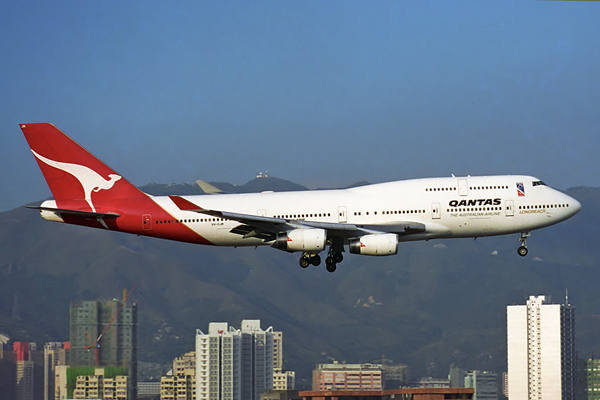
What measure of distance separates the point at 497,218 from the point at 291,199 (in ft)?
44.1

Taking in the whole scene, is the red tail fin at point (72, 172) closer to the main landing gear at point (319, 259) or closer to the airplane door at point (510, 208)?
the main landing gear at point (319, 259)

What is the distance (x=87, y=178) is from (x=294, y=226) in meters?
16.1

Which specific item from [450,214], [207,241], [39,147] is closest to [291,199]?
[207,241]

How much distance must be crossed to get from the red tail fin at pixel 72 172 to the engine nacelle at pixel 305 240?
485 inches

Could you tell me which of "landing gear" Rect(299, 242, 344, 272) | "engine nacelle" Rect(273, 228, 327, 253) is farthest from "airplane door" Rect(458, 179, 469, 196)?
"engine nacelle" Rect(273, 228, 327, 253)

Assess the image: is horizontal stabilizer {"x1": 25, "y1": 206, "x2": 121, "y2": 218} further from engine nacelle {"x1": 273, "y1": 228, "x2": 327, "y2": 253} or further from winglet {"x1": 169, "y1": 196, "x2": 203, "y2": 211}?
engine nacelle {"x1": 273, "y1": 228, "x2": 327, "y2": 253}

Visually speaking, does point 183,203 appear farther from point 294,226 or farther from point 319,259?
point 319,259

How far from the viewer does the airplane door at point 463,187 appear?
54.3 meters

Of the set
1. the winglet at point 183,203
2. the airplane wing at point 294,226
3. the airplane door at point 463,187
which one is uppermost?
the airplane door at point 463,187

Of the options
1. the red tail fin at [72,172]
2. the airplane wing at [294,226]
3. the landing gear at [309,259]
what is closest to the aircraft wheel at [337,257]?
the landing gear at [309,259]

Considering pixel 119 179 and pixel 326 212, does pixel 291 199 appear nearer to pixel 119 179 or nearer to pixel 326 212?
pixel 326 212

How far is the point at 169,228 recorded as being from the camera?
187 feet

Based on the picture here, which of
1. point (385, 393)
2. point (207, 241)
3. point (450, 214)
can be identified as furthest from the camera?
point (385, 393)

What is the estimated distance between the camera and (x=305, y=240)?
5247 centimetres
